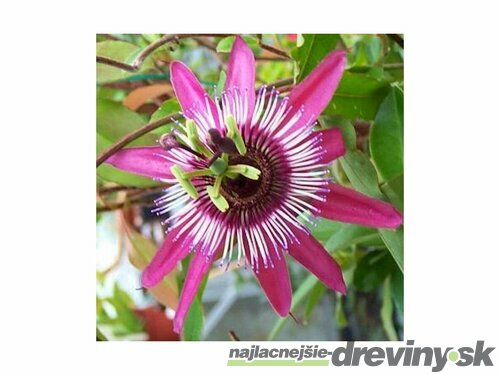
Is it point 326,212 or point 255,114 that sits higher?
point 255,114

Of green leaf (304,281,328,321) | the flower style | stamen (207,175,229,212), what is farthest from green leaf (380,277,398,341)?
stamen (207,175,229,212)

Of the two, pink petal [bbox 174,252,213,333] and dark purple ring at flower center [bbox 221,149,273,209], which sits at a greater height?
dark purple ring at flower center [bbox 221,149,273,209]

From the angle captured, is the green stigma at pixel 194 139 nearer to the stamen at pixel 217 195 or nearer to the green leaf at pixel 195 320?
the stamen at pixel 217 195

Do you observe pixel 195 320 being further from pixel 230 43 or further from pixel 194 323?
pixel 230 43

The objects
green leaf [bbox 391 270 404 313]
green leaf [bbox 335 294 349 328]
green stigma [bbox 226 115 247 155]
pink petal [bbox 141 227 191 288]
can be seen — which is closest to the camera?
green stigma [bbox 226 115 247 155]

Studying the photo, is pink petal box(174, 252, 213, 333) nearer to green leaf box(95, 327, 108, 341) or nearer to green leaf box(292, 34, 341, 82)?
green leaf box(95, 327, 108, 341)

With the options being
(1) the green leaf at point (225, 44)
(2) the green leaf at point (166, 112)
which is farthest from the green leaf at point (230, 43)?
(2) the green leaf at point (166, 112)

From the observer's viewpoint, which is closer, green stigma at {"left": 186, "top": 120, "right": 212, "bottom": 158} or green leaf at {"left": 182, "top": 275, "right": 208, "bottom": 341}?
green stigma at {"left": 186, "top": 120, "right": 212, "bottom": 158}
